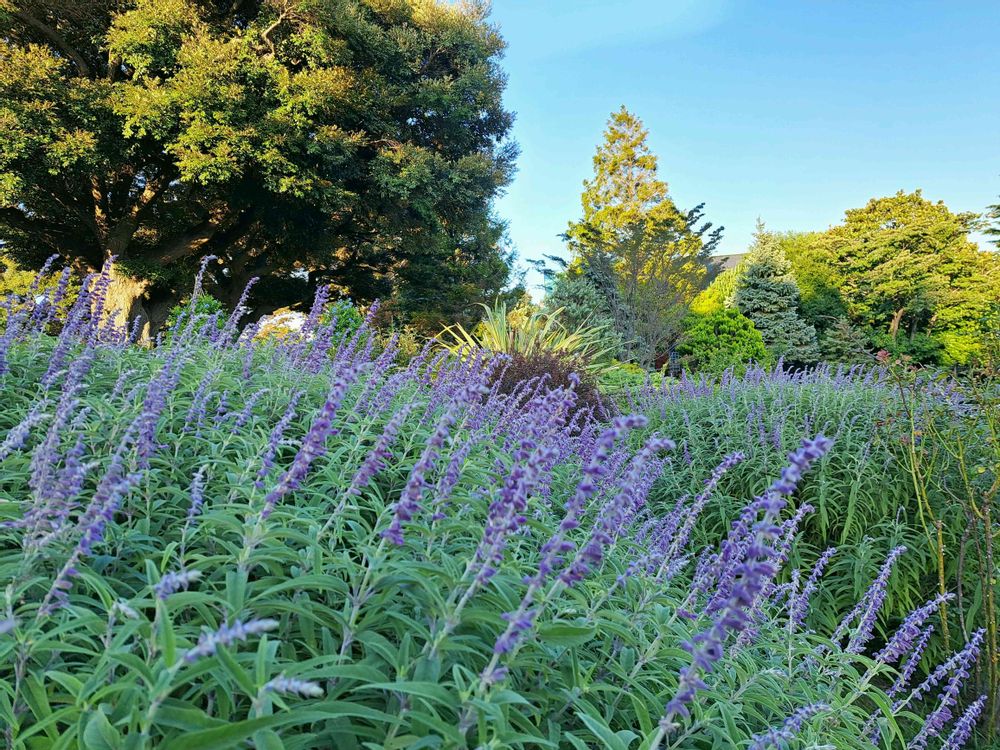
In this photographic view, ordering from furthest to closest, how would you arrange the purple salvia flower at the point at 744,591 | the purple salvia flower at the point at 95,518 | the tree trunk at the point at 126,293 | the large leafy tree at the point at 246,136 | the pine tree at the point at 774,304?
1. the pine tree at the point at 774,304
2. the tree trunk at the point at 126,293
3. the large leafy tree at the point at 246,136
4. the purple salvia flower at the point at 95,518
5. the purple salvia flower at the point at 744,591

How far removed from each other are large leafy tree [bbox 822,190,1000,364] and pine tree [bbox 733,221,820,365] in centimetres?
720

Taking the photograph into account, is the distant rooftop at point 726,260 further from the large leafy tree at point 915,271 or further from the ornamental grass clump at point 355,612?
the ornamental grass clump at point 355,612

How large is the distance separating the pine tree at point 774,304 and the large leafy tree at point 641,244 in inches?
133

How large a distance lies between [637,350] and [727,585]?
20.8 meters

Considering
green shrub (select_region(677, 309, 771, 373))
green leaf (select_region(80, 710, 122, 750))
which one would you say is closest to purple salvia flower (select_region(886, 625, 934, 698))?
green leaf (select_region(80, 710, 122, 750))

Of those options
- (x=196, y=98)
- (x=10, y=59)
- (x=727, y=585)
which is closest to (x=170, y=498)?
(x=727, y=585)

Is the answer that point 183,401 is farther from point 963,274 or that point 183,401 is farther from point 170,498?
point 963,274

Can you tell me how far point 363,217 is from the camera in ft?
67.7

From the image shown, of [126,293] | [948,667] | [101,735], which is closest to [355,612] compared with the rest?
[101,735]

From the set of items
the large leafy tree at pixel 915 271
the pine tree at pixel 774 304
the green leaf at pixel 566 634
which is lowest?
the green leaf at pixel 566 634

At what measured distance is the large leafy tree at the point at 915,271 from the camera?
3347 centimetres

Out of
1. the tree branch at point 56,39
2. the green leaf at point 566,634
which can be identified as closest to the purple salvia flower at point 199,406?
the green leaf at point 566,634

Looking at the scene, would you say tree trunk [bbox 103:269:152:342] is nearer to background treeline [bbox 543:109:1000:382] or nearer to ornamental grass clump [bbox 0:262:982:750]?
background treeline [bbox 543:109:1000:382]

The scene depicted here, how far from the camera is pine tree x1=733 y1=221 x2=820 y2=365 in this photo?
2961 centimetres
